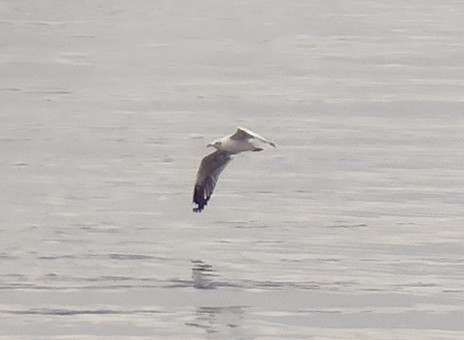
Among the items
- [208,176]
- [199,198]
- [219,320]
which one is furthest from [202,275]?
[219,320]

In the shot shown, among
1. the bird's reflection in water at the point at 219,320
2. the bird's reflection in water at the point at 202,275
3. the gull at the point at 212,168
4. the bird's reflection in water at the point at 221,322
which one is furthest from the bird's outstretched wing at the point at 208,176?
the bird's reflection in water at the point at 221,322

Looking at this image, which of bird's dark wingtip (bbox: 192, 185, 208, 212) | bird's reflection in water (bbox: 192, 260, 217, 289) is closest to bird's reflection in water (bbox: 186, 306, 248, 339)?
bird's reflection in water (bbox: 192, 260, 217, 289)

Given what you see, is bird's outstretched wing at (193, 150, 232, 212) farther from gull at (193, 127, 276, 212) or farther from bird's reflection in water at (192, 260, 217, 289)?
bird's reflection in water at (192, 260, 217, 289)

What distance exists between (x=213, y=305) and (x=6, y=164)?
207 inches

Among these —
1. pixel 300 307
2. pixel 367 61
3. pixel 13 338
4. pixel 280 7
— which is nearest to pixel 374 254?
pixel 300 307

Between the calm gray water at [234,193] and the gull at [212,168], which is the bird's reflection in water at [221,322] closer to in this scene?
the calm gray water at [234,193]

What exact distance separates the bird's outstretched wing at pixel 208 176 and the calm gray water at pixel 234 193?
34cm

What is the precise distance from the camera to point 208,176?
14.3 m

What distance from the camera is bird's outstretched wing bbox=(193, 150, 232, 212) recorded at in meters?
14.2

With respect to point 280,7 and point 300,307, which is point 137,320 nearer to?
point 300,307

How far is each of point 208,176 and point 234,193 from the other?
2.46 m

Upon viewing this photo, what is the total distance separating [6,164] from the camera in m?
17.7

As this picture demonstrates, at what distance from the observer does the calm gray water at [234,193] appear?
12703 mm

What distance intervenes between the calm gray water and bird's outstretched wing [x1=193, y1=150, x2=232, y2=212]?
13.4 inches
